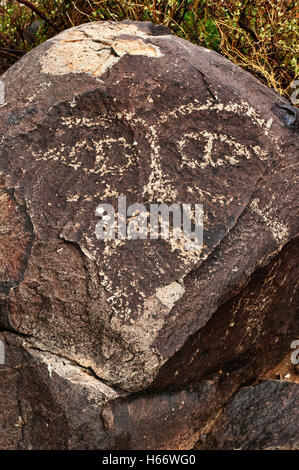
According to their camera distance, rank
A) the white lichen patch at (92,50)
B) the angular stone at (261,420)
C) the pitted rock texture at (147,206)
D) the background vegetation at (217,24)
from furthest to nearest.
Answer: the background vegetation at (217,24) < the white lichen patch at (92,50) < the angular stone at (261,420) < the pitted rock texture at (147,206)

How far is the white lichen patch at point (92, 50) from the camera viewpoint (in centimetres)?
259

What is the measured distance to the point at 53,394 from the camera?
7.33 feet

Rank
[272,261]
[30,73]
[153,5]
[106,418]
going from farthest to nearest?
[153,5] → [30,73] → [272,261] → [106,418]


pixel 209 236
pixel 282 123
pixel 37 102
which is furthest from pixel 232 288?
pixel 37 102

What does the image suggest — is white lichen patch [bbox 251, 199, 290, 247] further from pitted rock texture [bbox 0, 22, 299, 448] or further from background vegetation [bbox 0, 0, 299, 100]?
background vegetation [bbox 0, 0, 299, 100]

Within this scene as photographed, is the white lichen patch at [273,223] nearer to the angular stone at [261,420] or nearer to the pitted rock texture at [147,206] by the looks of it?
the pitted rock texture at [147,206]

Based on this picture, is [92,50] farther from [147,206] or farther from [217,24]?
[217,24]

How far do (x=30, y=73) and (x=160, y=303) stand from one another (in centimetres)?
111

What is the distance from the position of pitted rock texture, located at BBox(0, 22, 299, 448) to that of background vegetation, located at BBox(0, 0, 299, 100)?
130 cm

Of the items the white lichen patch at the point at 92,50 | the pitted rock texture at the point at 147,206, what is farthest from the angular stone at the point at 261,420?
the white lichen patch at the point at 92,50

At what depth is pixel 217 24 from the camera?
12.7ft

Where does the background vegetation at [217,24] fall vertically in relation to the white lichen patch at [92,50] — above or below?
below

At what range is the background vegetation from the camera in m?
3.87
